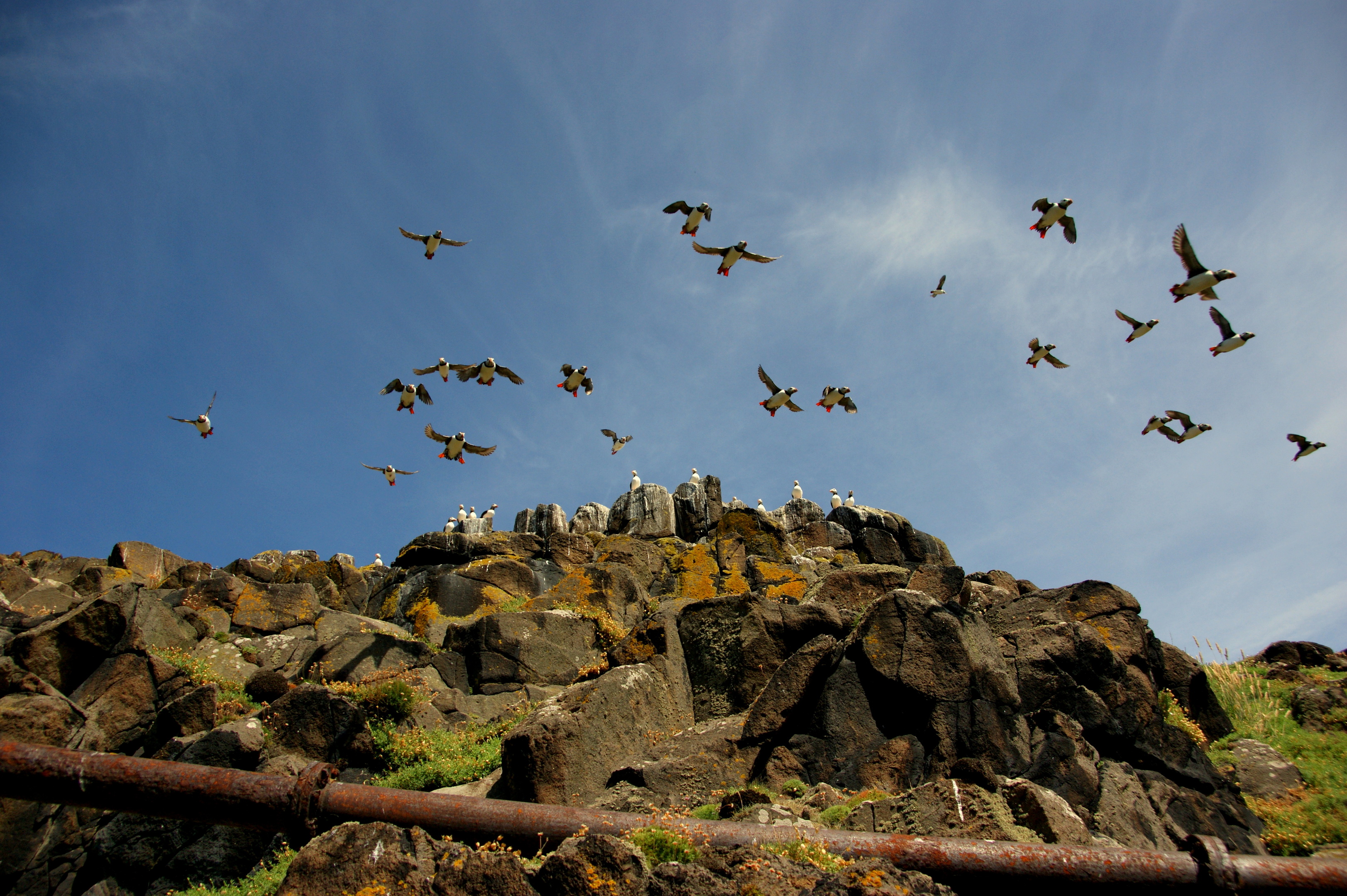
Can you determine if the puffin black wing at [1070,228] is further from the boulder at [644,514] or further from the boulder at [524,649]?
the boulder at [644,514]

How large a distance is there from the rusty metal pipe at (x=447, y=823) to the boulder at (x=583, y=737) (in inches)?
99.0

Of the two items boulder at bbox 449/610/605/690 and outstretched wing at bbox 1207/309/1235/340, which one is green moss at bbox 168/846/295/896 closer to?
boulder at bbox 449/610/605/690

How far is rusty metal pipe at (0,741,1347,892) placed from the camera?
515 centimetres

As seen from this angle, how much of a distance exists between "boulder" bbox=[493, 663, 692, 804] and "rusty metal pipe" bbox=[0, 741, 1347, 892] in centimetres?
251

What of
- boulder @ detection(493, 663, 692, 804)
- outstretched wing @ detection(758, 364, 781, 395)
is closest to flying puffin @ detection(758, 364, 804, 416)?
outstretched wing @ detection(758, 364, 781, 395)

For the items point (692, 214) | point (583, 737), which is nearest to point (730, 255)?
point (692, 214)

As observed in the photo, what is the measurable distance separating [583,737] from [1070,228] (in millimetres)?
16550

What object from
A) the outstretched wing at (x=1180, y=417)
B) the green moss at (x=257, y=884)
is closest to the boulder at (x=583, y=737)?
the green moss at (x=257, y=884)

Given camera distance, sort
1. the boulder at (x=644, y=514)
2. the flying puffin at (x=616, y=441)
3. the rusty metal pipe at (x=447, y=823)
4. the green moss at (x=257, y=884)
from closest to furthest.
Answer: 1. the rusty metal pipe at (x=447, y=823)
2. the green moss at (x=257, y=884)
3. the flying puffin at (x=616, y=441)
4. the boulder at (x=644, y=514)

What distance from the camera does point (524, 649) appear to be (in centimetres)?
1541

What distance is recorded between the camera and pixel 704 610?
1280 centimetres

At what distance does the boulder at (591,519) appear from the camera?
38.0 m

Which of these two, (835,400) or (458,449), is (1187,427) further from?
(458,449)

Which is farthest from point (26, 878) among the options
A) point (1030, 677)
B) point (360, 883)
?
point (1030, 677)
